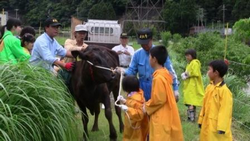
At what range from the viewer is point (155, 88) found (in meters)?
4.96

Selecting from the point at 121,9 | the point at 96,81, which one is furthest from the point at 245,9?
the point at 96,81

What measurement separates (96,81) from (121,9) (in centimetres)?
8376

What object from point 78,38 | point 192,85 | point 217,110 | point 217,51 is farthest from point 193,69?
point 217,51

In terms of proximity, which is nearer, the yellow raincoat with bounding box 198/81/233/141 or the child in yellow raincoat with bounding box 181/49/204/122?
the yellow raincoat with bounding box 198/81/233/141

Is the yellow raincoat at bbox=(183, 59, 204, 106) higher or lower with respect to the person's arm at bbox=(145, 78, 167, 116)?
lower

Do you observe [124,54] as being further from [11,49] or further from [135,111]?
[135,111]

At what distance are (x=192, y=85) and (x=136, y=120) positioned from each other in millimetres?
4204

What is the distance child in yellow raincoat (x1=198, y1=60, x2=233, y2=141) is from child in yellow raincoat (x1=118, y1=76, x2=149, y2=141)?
0.90 metres

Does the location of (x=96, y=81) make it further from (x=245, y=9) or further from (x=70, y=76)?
(x=245, y=9)

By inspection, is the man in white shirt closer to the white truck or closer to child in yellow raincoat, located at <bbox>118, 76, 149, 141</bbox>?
child in yellow raincoat, located at <bbox>118, 76, 149, 141</bbox>

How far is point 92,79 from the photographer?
6594 mm

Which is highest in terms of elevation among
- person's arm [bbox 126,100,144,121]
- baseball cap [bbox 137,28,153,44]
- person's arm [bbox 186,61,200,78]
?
baseball cap [bbox 137,28,153,44]

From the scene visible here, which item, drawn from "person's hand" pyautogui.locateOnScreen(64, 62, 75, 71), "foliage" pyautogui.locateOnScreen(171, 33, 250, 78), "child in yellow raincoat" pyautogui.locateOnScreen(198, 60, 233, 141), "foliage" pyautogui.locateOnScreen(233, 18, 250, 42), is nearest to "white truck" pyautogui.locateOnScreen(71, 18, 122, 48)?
"foliage" pyautogui.locateOnScreen(171, 33, 250, 78)

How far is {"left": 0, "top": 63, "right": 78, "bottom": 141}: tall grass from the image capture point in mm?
4035
